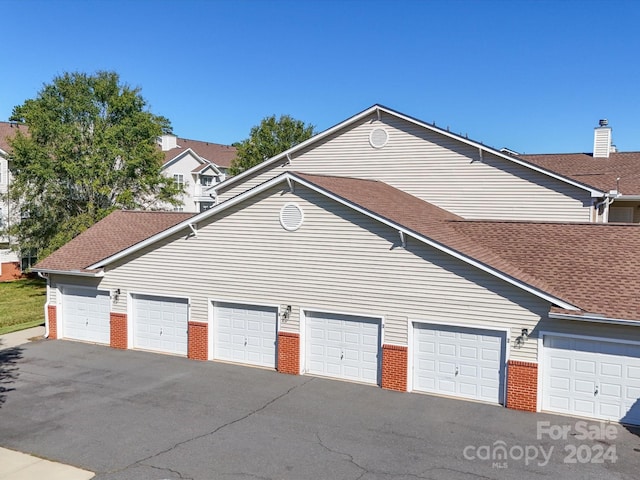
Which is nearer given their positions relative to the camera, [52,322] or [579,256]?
[579,256]

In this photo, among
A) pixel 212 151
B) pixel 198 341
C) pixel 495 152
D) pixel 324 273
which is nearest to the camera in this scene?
pixel 324 273

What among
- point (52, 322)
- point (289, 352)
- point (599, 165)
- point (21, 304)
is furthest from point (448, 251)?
point (21, 304)

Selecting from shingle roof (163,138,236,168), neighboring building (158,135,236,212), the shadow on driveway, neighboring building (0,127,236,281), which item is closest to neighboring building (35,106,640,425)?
the shadow on driveway

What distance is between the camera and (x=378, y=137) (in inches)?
875

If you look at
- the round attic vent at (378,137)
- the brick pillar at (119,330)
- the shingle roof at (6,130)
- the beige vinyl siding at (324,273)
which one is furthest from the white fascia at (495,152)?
the shingle roof at (6,130)

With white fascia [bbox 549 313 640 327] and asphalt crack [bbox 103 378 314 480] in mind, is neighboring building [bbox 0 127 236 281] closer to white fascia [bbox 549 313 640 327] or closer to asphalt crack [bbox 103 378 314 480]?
asphalt crack [bbox 103 378 314 480]

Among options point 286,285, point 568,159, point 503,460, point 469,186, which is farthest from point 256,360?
point 568,159

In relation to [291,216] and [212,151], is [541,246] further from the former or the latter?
[212,151]

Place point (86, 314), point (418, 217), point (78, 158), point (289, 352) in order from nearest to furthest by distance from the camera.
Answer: point (289, 352)
point (418, 217)
point (86, 314)
point (78, 158)

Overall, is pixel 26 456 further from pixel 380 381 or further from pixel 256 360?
pixel 380 381

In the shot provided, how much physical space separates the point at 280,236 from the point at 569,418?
9267 mm

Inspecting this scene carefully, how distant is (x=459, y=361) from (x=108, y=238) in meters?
15.6

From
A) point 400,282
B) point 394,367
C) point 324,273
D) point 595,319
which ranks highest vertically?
point 324,273

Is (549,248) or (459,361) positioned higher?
(549,248)
